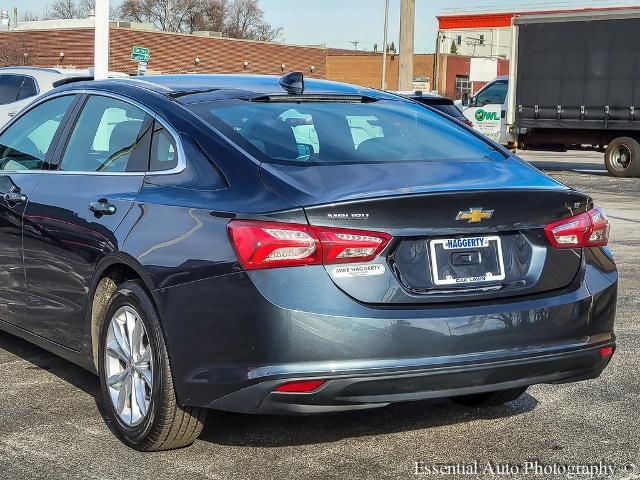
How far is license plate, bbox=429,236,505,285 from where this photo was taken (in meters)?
4.25

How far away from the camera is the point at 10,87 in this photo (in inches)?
623

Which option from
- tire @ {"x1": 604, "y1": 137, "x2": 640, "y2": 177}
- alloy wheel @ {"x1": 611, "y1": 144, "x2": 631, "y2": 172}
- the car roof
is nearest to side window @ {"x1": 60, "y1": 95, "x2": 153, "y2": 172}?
the car roof

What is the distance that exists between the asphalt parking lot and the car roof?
58.0 inches

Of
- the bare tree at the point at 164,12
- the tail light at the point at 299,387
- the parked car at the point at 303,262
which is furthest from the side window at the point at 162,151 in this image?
the bare tree at the point at 164,12

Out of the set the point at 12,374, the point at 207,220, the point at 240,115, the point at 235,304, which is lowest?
the point at 12,374

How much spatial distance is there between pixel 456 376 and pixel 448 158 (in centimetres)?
113

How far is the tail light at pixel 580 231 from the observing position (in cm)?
452

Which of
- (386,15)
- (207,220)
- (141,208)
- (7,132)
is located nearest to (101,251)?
(141,208)

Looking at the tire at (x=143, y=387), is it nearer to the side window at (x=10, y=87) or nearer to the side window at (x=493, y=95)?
the side window at (x=10, y=87)

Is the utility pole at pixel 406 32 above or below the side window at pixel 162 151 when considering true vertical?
above

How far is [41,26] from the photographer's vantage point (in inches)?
2454

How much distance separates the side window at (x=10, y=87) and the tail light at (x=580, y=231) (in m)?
12.2

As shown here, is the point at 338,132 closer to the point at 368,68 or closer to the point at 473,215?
the point at 473,215

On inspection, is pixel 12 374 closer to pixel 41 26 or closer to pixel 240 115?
pixel 240 115
